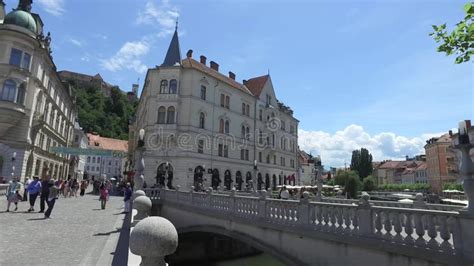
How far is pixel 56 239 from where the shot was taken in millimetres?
9867

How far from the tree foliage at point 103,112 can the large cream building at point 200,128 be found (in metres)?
74.7

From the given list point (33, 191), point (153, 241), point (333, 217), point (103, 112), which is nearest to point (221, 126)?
point (33, 191)

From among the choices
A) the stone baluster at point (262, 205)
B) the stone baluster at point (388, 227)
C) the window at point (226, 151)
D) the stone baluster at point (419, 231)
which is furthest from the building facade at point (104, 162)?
the stone baluster at point (419, 231)

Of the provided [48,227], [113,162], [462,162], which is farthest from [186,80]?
[113,162]

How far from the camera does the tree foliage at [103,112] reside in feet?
356

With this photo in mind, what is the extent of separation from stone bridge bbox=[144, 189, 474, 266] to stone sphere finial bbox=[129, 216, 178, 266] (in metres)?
5.70

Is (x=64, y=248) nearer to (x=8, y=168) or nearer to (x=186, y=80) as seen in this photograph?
(x=8, y=168)

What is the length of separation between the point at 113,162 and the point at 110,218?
313 ft

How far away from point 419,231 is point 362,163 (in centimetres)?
8323

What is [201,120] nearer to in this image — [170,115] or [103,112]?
[170,115]

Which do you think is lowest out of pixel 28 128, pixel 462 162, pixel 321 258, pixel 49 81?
pixel 321 258

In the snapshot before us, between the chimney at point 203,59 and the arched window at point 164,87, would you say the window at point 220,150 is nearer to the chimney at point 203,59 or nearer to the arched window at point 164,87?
the arched window at point 164,87

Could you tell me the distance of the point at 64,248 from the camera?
28.9 ft

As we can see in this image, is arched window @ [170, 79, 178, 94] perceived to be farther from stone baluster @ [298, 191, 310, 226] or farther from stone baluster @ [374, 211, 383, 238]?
stone baluster @ [374, 211, 383, 238]
